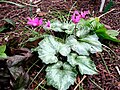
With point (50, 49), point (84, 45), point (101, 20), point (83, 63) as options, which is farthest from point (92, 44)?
point (101, 20)

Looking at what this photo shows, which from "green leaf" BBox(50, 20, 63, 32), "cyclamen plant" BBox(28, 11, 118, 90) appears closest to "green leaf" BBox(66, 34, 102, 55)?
"cyclamen plant" BBox(28, 11, 118, 90)

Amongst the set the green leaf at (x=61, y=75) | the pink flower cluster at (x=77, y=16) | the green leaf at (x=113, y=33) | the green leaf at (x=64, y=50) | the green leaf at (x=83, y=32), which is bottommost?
the green leaf at (x=61, y=75)

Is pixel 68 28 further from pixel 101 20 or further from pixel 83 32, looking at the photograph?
pixel 101 20

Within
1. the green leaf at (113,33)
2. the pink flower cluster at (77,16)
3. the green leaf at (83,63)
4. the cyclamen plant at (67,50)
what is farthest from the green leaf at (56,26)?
the green leaf at (113,33)

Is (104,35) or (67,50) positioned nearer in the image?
(67,50)

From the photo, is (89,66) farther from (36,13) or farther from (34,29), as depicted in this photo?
(36,13)

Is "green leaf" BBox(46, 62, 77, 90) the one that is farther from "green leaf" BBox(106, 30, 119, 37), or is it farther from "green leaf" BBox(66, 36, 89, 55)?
"green leaf" BBox(106, 30, 119, 37)

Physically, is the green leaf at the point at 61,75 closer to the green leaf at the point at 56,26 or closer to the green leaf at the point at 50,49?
the green leaf at the point at 50,49

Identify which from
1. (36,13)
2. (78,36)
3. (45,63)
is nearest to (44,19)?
(36,13)

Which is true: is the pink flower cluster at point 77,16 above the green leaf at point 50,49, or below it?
above
